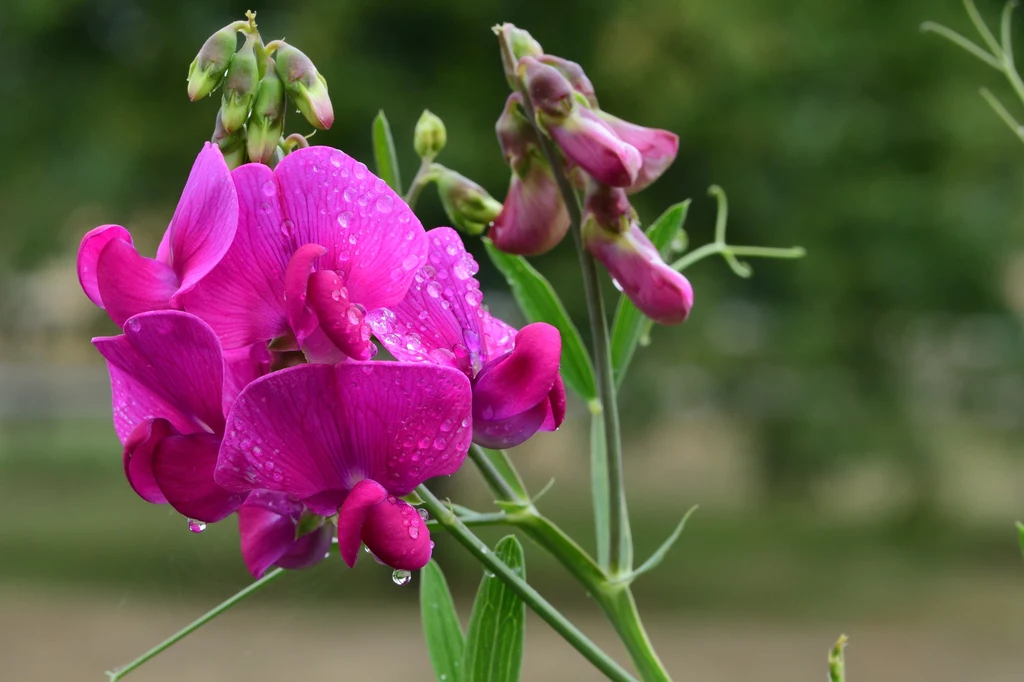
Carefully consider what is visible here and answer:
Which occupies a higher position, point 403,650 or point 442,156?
point 442,156

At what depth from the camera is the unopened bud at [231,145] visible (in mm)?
353

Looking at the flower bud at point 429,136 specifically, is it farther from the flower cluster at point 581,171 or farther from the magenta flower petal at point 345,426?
the magenta flower petal at point 345,426

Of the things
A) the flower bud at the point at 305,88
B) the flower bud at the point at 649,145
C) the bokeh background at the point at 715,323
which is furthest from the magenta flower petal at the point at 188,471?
the bokeh background at the point at 715,323

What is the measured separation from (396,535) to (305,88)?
145 millimetres

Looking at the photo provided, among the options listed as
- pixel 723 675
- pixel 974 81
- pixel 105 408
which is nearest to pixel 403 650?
pixel 723 675

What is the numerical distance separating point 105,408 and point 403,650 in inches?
213

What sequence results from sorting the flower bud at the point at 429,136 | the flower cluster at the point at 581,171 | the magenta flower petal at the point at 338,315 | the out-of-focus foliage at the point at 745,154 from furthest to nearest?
the out-of-focus foliage at the point at 745,154
the flower bud at the point at 429,136
the flower cluster at the point at 581,171
the magenta flower petal at the point at 338,315

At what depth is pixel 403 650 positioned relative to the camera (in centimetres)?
564

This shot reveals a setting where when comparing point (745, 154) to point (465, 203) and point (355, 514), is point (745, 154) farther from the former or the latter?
point (355, 514)

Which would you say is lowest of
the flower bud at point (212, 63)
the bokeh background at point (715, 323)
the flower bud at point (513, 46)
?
the flower bud at point (212, 63)

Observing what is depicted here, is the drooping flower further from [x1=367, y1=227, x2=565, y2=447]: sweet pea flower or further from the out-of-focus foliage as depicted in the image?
the out-of-focus foliage

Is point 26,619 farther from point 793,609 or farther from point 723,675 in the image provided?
point 793,609

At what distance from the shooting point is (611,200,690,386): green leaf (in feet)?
1.85

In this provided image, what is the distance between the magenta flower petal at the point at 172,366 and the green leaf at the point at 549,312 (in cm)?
23
